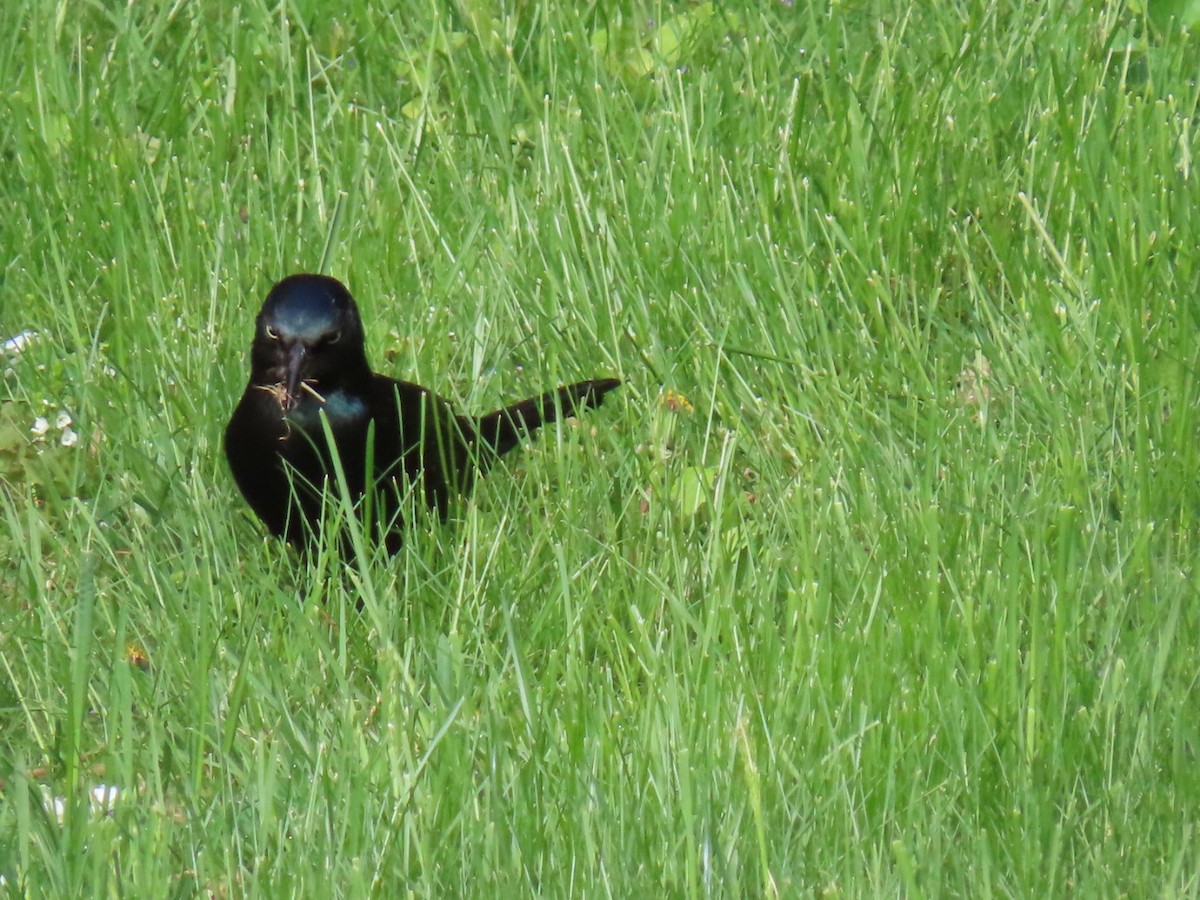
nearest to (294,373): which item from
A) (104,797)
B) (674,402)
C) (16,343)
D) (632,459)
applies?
(632,459)

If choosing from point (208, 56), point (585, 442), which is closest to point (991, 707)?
point (585, 442)

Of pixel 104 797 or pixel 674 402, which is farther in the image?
pixel 674 402

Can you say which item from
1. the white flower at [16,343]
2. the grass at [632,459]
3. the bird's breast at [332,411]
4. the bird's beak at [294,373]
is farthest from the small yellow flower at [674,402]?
the white flower at [16,343]

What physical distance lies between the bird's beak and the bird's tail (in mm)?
407

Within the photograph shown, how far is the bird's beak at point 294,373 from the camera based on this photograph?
3799 millimetres

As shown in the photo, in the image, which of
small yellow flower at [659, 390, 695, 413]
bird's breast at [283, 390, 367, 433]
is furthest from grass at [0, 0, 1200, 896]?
bird's breast at [283, 390, 367, 433]

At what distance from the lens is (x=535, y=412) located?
416 centimetres

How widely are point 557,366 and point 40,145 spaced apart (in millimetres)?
1509

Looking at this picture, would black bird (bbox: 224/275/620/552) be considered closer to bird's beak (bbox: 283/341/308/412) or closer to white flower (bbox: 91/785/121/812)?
bird's beak (bbox: 283/341/308/412)

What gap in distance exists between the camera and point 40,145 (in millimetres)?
4801

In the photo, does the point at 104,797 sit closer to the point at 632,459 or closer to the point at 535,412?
the point at 632,459

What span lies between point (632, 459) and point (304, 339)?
70cm

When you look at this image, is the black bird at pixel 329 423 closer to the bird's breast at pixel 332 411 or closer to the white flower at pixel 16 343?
the bird's breast at pixel 332 411

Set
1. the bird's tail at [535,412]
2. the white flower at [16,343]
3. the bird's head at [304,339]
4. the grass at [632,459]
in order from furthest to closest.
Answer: the white flower at [16,343] → the bird's tail at [535,412] → the bird's head at [304,339] → the grass at [632,459]
